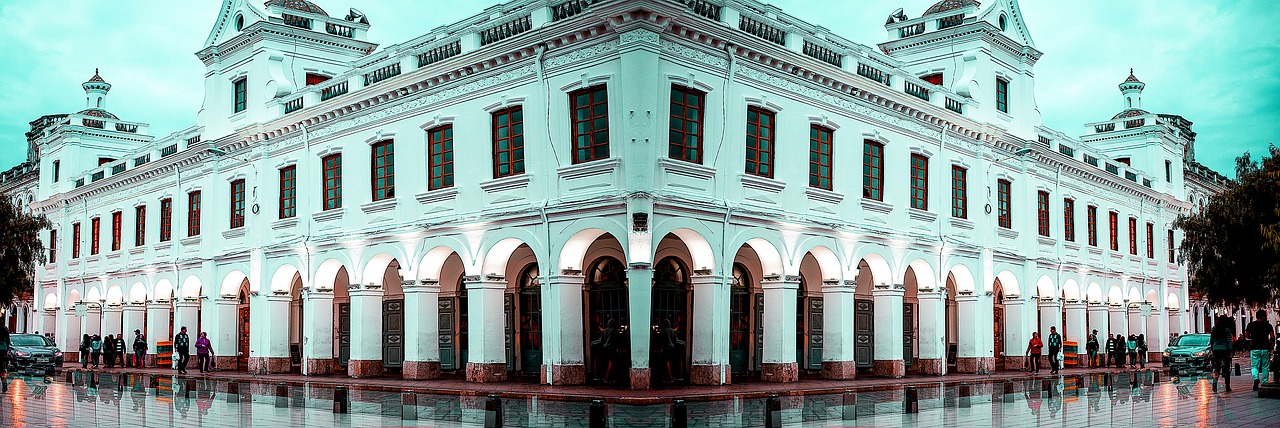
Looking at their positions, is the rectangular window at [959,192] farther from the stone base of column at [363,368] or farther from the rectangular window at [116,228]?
the rectangular window at [116,228]

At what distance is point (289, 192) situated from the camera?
31.4 meters

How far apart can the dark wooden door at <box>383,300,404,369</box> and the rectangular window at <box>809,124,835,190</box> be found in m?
10.7

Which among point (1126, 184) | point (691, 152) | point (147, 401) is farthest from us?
point (1126, 184)

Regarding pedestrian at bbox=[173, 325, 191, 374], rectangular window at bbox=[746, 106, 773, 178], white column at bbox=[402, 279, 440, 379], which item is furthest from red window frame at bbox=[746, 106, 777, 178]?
pedestrian at bbox=[173, 325, 191, 374]

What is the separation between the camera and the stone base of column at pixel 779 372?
2484 cm

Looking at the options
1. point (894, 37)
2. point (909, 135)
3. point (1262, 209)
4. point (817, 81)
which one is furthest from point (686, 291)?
point (1262, 209)

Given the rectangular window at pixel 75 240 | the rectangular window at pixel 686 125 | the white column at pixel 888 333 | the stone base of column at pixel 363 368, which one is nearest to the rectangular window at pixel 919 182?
the white column at pixel 888 333

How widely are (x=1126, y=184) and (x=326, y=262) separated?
91.9 feet

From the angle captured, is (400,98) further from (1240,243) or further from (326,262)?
(1240,243)

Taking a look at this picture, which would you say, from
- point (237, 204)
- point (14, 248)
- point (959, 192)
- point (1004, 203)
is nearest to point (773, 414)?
point (959, 192)

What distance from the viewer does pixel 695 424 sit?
1658cm

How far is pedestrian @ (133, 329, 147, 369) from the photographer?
38125 mm

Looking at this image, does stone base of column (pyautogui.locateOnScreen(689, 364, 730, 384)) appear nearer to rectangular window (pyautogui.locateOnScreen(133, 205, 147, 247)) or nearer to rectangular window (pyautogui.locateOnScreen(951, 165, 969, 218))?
rectangular window (pyautogui.locateOnScreen(951, 165, 969, 218))

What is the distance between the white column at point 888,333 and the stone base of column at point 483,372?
9.24 m
